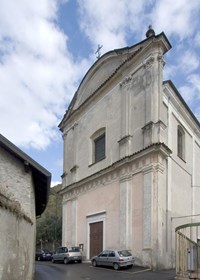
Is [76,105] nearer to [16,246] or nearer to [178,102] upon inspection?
[178,102]

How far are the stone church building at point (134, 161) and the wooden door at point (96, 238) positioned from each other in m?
0.08

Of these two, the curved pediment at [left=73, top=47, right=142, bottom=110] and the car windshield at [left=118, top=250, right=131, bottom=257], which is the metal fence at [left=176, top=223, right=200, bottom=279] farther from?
the curved pediment at [left=73, top=47, right=142, bottom=110]

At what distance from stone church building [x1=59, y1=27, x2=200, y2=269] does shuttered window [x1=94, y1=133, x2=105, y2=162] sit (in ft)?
0.17

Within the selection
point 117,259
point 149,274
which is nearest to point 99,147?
point 117,259

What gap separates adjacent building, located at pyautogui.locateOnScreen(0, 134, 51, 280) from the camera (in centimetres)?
1162

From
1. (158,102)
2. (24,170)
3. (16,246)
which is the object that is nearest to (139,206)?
(158,102)

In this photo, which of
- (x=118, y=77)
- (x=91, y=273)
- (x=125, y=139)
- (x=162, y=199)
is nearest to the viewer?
(x=91, y=273)

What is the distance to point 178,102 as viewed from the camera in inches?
1300

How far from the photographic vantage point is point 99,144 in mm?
37219

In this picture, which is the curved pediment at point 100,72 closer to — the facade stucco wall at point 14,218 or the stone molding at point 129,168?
the stone molding at point 129,168

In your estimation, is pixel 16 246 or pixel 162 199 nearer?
pixel 16 246

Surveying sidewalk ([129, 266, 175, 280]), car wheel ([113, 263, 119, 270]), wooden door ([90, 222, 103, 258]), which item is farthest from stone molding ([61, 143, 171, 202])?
sidewalk ([129, 266, 175, 280])

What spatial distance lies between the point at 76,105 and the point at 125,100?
1060 centimetres

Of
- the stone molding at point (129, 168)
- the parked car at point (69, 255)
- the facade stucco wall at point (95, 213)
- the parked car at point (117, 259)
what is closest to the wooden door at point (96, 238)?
the facade stucco wall at point (95, 213)
